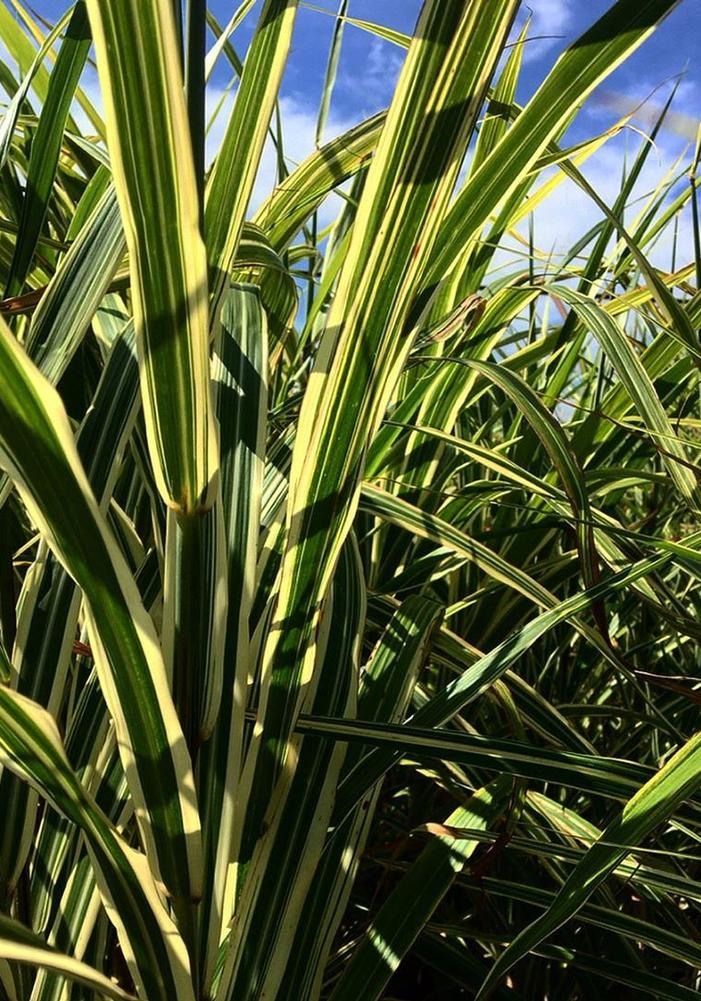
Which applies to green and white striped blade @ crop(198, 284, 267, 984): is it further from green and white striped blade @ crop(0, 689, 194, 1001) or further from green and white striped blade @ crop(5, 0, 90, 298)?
green and white striped blade @ crop(5, 0, 90, 298)

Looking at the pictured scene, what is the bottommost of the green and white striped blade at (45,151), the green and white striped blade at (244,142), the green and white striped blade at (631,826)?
the green and white striped blade at (631,826)

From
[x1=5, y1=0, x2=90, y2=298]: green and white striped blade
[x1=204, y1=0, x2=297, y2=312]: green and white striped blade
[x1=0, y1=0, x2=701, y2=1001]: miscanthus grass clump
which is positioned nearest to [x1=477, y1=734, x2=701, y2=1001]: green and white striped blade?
[x1=0, y1=0, x2=701, y2=1001]: miscanthus grass clump

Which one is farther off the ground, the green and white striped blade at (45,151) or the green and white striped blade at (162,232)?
the green and white striped blade at (45,151)

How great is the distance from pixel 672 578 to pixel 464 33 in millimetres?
865

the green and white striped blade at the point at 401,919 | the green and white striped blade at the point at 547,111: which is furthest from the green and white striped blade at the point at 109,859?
the green and white striped blade at the point at 547,111

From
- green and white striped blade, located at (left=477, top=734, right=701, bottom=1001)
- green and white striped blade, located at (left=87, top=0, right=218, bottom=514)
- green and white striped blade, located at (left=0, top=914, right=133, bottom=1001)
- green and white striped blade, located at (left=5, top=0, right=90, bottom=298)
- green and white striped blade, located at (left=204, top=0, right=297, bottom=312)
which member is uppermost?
green and white striped blade, located at (left=5, top=0, right=90, bottom=298)

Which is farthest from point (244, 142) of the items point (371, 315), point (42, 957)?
point (42, 957)

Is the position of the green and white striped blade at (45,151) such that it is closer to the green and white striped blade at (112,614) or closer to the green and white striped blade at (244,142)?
the green and white striped blade at (244,142)

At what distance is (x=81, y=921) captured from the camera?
48 cm

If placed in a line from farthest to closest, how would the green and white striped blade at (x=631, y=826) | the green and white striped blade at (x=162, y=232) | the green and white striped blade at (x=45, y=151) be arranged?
the green and white striped blade at (x=45, y=151) → the green and white striped blade at (x=631, y=826) → the green and white striped blade at (x=162, y=232)

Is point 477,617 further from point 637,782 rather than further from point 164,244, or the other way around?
point 164,244

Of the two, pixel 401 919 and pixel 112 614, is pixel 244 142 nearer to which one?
pixel 112 614

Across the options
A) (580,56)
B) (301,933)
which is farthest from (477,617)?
(580,56)

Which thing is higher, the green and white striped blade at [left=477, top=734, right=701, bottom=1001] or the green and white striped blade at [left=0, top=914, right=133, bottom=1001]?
the green and white striped blade at [left=477, top=734, right=701, bottom=1001]
